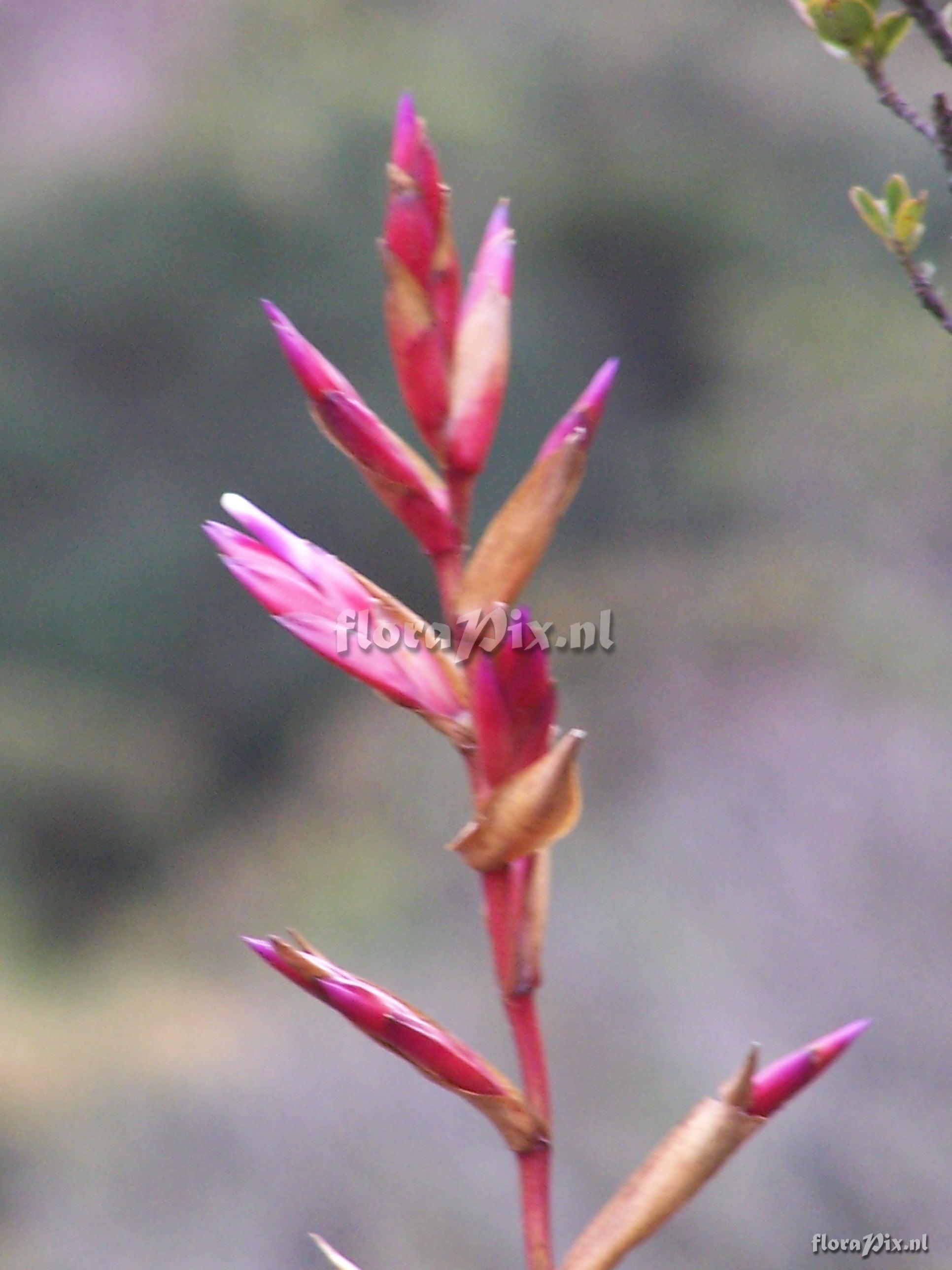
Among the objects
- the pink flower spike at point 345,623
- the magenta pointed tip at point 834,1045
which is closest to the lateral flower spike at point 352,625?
the pink flower spike at point 345,623

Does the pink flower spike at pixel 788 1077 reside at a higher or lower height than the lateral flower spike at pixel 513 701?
lower

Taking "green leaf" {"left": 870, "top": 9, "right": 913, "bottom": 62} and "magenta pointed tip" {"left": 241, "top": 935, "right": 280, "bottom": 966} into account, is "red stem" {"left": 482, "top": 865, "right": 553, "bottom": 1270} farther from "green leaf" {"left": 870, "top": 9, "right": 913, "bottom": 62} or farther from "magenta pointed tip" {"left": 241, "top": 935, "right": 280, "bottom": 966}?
"green leaf" {"left": 870, "top": 9, "right": 913, "bottom": 62}

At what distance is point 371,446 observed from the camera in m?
0.28

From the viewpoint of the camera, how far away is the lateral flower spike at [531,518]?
10.5 inches

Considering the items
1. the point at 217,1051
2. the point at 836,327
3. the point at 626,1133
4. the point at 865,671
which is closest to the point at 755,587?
the point at 865,671

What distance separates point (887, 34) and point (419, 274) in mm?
143

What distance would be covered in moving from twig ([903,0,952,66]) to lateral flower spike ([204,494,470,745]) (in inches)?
6.7

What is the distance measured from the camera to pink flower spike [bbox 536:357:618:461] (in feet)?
0.88

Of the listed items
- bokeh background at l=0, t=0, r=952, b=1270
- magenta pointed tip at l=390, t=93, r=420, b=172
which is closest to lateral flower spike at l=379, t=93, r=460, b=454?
magenta pointed tip at l=390, t=93, r=420, b=172

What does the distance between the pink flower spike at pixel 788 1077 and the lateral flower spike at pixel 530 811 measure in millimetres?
69

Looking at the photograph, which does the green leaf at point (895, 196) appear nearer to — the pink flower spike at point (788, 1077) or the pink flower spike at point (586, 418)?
the pink flower spike at point (586, 418)

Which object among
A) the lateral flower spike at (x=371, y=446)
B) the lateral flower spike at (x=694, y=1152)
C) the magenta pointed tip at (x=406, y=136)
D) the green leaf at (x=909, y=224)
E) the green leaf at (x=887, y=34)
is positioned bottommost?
the lateral flower spike at (x=694, y=1152)

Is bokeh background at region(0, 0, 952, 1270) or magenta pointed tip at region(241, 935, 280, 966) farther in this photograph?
bokeh background at region(0, 0, 952, 1270)

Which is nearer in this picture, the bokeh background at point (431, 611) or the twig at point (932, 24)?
the twig at point (932, 24)
